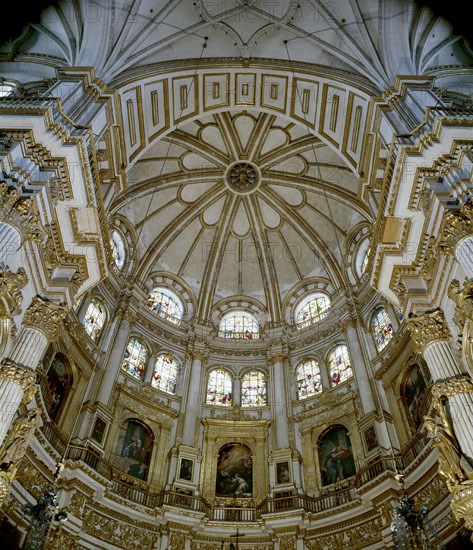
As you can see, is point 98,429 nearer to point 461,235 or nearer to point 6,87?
point 6,87

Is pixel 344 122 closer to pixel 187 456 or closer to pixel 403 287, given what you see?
pixel 403 287

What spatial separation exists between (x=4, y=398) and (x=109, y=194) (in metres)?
7.47

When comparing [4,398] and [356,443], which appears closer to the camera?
[4,398]

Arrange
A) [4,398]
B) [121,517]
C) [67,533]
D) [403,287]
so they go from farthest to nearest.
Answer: [121,517] < [67,533] < [403,287] < [4,398]

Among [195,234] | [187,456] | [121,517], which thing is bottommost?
[121,517]

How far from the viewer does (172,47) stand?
1631cm

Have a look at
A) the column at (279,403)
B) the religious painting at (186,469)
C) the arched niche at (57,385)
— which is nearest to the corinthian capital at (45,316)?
the arched niche at (57,385)

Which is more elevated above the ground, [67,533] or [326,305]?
[326,305]

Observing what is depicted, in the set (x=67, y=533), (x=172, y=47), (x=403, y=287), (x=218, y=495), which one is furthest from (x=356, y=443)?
(x=172, y=47)

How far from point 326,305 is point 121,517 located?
14081 millimetres

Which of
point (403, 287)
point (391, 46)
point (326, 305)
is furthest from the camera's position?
point (326, 305)

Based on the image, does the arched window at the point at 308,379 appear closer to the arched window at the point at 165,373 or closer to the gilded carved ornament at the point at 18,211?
the arched window at the point at 165,373

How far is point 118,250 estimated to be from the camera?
23.7 meters

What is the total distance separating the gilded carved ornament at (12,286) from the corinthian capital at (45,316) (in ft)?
2.40
